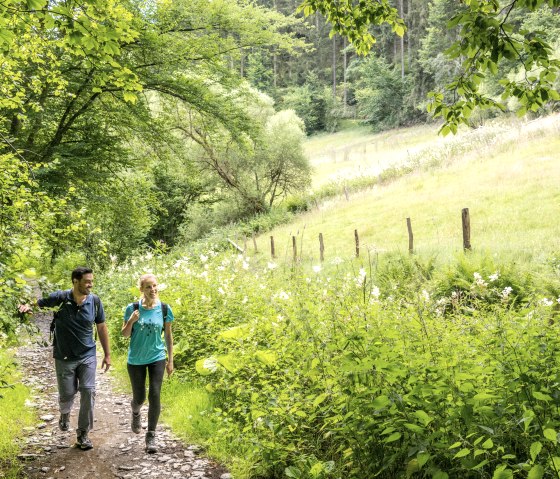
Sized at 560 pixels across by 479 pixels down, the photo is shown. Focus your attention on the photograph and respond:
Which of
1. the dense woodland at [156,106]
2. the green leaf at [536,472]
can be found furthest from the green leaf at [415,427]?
the dense woodland at [156,106]

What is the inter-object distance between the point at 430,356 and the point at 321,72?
93.0m

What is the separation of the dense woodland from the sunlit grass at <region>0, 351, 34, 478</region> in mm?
2029

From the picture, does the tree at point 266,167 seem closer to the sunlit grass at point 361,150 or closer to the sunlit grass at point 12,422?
the sunlit grass at point 361,150

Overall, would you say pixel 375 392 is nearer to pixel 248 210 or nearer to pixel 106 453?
pixel 106 453

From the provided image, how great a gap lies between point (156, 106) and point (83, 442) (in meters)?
14.8

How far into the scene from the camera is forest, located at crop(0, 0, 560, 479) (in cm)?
377

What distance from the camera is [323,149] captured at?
65.3 m

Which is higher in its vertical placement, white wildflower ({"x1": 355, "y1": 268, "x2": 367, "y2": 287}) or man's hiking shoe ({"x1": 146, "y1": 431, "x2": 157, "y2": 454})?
white wildflower ({"x1": 355, "y1": 268, "x2": 367, "y2": 287})

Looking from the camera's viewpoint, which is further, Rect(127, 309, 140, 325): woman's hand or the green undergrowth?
Rect(127, 309, 140, 325): woman's hand

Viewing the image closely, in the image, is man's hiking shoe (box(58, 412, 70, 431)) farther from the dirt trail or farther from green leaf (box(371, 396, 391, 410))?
green leaf (box(371, 396, 391, 410))

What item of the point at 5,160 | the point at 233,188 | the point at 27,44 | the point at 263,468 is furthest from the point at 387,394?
the point at 233,188

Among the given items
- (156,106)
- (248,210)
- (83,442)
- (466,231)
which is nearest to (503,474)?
(83,442)

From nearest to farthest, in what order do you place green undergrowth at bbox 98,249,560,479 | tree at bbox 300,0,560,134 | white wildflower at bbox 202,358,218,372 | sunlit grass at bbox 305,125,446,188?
green undergrowth at bbox 98,249,560,479 < tree at bbox 300,0,560,134 < white wildflower at bbox 202,358,218,372 < sunlit grass at bbox 305,125,446,188

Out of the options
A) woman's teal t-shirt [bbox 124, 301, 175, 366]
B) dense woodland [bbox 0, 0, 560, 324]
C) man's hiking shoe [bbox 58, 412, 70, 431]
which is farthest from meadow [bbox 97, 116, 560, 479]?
dense woodland [bbox 0, 0, 560, 324]
